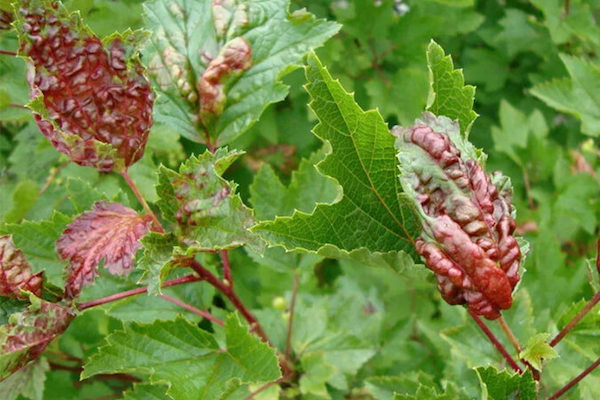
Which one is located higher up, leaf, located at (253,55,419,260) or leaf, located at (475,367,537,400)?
leaf, located at (253,55,419,260)

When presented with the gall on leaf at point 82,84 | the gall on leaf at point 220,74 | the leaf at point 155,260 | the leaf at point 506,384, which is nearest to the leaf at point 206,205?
the leaf at point 155,260

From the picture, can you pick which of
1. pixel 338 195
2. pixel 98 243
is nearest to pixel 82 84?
pixel 98 243

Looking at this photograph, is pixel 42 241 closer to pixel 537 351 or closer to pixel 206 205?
pixel 206 205

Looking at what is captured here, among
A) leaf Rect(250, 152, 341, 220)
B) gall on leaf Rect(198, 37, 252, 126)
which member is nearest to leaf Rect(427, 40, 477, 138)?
gall on leaf Rect(198, 37, 252, 126)

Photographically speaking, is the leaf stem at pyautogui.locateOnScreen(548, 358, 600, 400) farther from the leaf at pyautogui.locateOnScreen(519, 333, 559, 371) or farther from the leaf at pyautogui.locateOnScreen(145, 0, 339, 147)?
the leaf at pyautogui.locateOnScreen(145, 0, 339, 147)

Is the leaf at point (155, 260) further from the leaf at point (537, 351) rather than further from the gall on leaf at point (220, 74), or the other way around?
the leaf at point (537, 351)

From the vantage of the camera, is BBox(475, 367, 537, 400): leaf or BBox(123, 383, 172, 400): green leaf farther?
BBox(123, 383, 172, 400): green leaf
